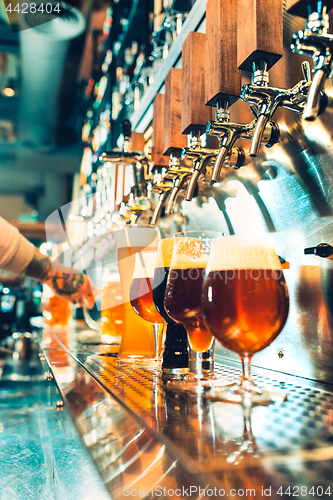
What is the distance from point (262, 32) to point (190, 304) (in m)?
0.50

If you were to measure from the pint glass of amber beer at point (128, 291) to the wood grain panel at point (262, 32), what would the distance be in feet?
1.67

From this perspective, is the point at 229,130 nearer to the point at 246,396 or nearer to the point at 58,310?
the point at 246,396

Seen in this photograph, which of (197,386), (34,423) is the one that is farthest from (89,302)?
(197,386)

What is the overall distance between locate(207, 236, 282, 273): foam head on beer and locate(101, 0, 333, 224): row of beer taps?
18cm

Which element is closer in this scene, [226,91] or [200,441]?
[200,441]

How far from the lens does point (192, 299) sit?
27.4 inches

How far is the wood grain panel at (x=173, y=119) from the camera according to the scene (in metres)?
1.30

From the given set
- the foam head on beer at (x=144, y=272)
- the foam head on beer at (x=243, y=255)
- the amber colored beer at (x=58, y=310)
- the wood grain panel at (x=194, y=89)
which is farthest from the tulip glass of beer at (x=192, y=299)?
the amber colored beer at (x=58, y=310)

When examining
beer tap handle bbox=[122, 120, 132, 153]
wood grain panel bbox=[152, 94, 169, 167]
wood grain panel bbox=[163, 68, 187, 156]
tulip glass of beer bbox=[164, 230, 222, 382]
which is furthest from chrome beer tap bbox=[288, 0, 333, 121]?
beer tap handle bbox=[122, 120, 132, 153]

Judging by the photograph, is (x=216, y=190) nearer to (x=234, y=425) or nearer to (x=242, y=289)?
(x=242, y=289)

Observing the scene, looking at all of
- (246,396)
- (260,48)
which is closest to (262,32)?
(260,48)

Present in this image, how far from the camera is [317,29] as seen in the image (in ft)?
1.82

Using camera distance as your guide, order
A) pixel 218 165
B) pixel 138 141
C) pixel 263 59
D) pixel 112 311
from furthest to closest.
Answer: pixel 138 141 < pixel 112 311 < pixel 218 165 < pixel 263 59

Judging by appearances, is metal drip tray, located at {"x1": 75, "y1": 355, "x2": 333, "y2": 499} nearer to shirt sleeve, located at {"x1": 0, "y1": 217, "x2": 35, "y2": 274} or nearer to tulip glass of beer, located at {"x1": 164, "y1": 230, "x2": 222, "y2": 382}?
tulip glass of beer, located at {"x1": 164, "y1": 230, "x2": 222, "y2": 382}
